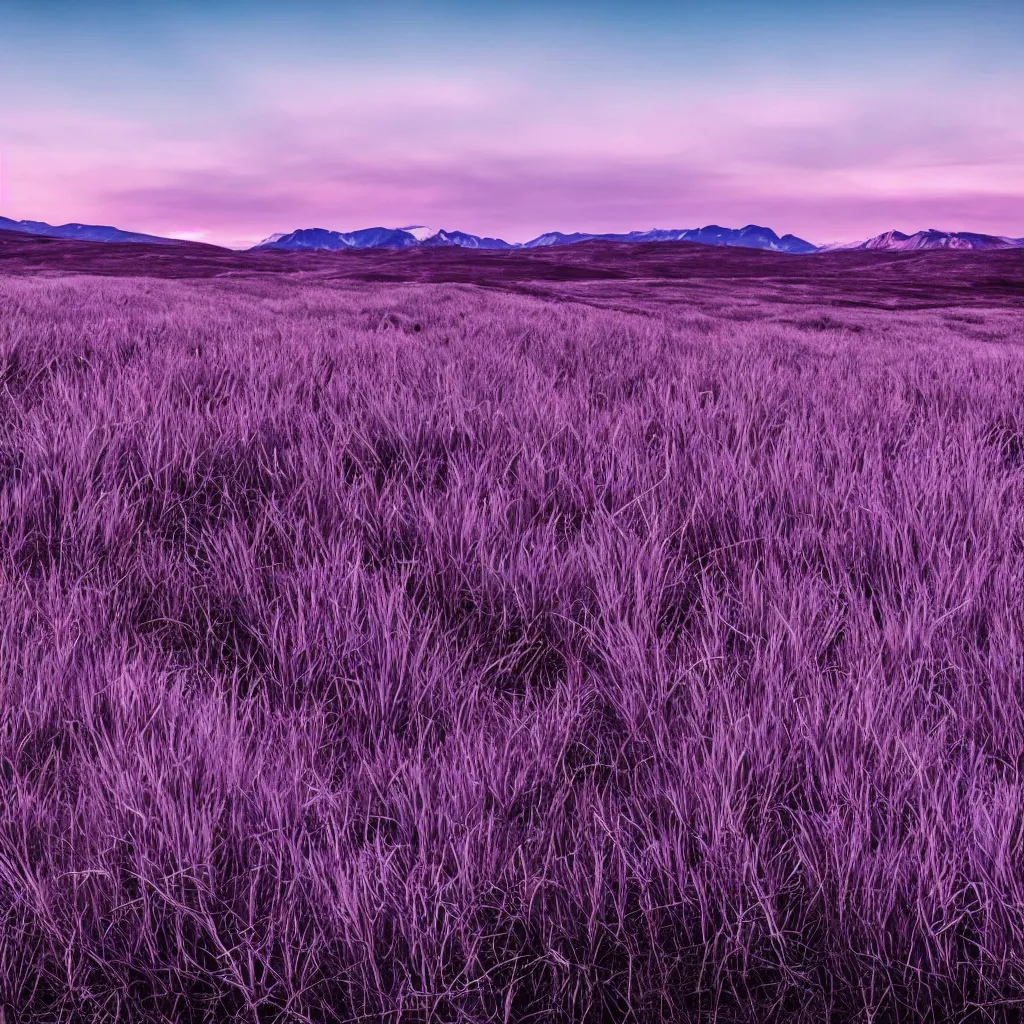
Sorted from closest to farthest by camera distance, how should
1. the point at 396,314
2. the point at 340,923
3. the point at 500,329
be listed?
the point at 340,923 → the point at 500,329 → the point at 396,314

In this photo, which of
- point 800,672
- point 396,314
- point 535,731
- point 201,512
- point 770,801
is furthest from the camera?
point 396,314

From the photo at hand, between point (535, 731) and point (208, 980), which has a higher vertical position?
point (535, 731)

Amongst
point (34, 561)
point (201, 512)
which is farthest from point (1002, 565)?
point (34, 561)

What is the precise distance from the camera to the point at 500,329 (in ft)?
20.3

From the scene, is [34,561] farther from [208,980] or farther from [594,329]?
[594,329]

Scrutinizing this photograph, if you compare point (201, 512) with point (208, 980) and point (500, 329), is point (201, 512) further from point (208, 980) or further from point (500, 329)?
point (500, 329)

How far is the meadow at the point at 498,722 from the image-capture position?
873 mm

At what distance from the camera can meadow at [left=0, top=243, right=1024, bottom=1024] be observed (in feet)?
2.86

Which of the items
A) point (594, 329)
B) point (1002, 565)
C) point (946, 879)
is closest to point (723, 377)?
point (1002, 565)

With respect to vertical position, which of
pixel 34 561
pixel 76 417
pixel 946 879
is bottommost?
pixel 946 879

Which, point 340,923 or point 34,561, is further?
point 34,561

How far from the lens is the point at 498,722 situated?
49.6 inches

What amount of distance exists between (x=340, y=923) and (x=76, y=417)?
207 cm

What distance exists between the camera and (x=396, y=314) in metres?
9.34
